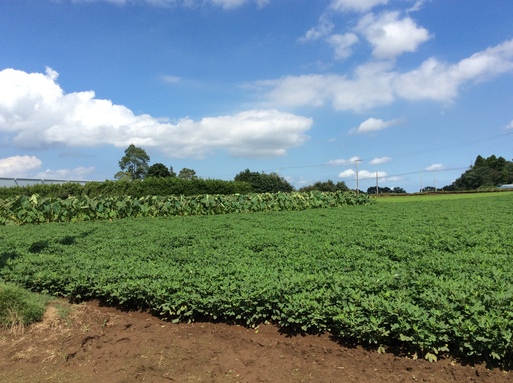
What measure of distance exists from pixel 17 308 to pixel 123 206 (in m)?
11.4

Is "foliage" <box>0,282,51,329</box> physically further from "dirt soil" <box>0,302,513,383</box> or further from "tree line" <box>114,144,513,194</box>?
"tree line" <box>114,144,513,194</box>

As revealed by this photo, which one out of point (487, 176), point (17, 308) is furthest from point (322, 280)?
point (487, 176)

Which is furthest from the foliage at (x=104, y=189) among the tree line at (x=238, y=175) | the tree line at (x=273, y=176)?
the tree line at (x=238, y=175)

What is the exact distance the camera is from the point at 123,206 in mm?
15164

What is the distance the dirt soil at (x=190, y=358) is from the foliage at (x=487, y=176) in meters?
78.4

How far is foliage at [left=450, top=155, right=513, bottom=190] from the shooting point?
72.0 meters

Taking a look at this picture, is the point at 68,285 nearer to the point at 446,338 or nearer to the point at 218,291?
the point at 218,291

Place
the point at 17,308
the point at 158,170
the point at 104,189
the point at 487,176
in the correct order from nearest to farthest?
the point at 17,308
the point at 104,189
the point at 158,170
the point at 487,176

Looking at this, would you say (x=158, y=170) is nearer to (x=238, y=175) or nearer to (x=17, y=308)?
(x=238, y=175)

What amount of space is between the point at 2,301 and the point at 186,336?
233 cm

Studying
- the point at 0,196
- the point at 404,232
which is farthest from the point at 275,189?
the point at 404,232

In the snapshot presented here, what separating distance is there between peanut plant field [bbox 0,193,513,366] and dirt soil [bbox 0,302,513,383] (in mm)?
148

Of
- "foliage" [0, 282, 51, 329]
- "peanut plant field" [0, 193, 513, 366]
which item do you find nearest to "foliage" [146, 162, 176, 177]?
"peanut plant field" [0, 193, 513, 366]

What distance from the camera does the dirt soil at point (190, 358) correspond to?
9.27ft
